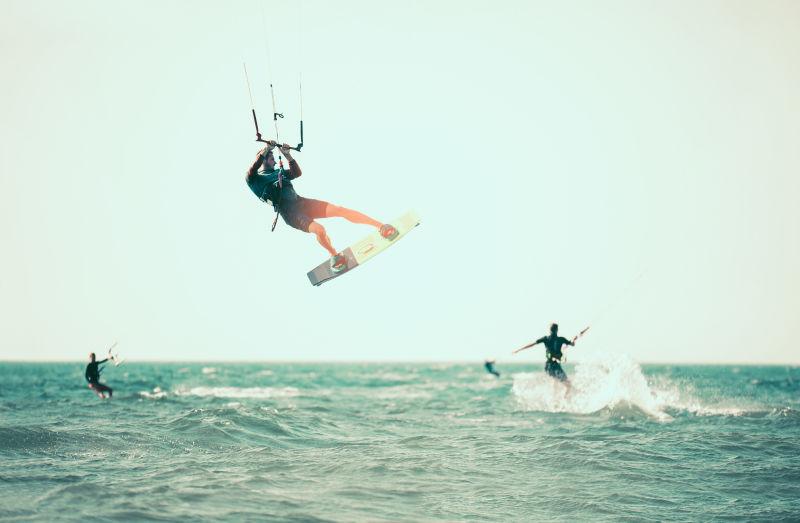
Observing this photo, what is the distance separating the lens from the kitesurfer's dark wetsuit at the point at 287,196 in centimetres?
851

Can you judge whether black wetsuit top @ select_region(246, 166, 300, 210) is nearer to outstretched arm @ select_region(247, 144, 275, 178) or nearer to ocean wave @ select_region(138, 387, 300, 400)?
outstretched arm @ select_region(247, 144, 275, 178)

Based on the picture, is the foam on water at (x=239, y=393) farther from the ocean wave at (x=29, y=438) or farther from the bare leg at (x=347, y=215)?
the bare leg at (x=347, y=215)

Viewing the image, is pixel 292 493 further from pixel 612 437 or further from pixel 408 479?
pixel 612 437

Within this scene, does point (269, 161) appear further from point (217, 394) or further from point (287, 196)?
point (217, 394)

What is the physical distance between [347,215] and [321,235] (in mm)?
474

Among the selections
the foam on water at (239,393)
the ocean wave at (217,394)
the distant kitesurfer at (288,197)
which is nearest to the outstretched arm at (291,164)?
the distant kitesurfer at (288,197)

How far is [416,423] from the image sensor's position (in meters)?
18.5

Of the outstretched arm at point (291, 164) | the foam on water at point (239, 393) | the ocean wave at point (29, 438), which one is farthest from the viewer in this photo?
the foam on water at point (239, 393)

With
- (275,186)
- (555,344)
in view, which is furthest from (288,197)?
(555,344)

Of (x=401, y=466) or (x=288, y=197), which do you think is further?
(x=401, y=466)

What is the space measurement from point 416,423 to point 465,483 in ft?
27.2

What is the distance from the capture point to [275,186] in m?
8.53

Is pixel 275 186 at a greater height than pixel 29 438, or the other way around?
pixel 275 186

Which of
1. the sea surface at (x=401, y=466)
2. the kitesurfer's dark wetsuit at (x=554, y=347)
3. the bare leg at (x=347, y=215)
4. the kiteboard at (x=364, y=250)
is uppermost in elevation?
the bare leg at (x=347, y=215)
